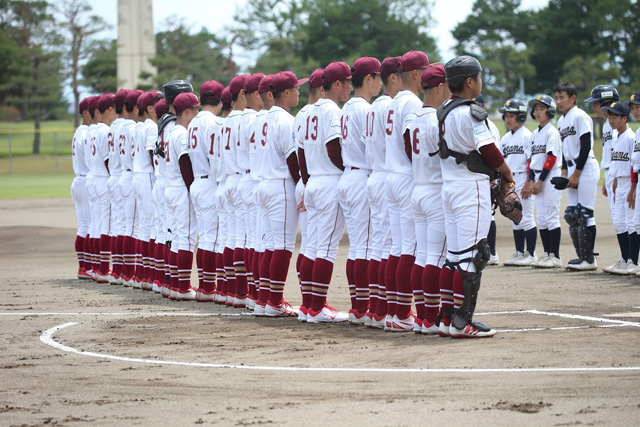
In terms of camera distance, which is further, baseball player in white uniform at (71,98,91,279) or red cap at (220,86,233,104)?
baseball player in white uniform at (71,98,91,279)

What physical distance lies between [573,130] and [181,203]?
577 centimetres

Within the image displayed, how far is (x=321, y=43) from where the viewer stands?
75.4m

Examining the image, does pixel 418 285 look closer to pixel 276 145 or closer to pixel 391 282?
pixel 391 282


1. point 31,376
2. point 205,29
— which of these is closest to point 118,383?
point 31,376

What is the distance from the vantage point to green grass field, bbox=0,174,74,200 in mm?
38844

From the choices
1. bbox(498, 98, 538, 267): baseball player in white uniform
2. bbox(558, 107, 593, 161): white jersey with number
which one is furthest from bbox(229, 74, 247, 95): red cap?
bbox(558, 107, 593, 161): white jersey with number

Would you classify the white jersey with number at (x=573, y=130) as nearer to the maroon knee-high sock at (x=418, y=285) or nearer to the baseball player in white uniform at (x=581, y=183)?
the baseball player in white uniform at (x=581, y=183)

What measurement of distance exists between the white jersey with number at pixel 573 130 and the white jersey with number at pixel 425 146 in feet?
19.5

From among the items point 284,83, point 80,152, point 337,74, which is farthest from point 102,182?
point 337,74

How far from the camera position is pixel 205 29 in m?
77.0

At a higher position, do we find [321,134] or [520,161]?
[321,134]

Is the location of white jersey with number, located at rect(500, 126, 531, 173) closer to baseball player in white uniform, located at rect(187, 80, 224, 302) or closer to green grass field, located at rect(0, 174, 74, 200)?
baseball player in white uniform, located at rect(187, 80, 224, 302)

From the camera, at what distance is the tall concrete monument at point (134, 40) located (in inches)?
2349

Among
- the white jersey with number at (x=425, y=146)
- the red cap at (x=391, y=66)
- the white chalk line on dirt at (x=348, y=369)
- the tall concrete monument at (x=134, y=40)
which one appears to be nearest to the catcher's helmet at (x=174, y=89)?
the red cap at (x=391, y=66)
